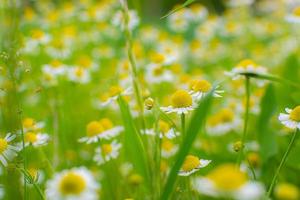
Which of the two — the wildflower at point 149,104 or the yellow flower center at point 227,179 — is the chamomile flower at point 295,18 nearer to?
the wildflower at point 149,104

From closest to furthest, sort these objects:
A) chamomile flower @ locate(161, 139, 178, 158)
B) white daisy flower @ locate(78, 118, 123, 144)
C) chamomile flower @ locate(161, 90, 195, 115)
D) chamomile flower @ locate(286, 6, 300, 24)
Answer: chamomile flower @ locate(161, 90, 195, 115) → white daisy flower @ locate(78, 118, 123, 144) → chamomile flower @ locate(161, 139, 178, 158) → chamomile flower @ locate(286, 6, 300, 24)

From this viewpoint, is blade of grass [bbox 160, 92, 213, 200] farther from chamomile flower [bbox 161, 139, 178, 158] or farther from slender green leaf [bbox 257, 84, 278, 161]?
chamomile flower [bbox 161, 139, 178, 158]

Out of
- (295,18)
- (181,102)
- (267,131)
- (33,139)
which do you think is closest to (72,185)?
(181,102)

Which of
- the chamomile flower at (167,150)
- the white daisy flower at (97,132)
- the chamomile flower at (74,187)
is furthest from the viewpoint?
the chamomile flower at (167,150)

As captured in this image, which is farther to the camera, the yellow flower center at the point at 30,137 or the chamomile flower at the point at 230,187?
the yellow flower center at the point at 30,137

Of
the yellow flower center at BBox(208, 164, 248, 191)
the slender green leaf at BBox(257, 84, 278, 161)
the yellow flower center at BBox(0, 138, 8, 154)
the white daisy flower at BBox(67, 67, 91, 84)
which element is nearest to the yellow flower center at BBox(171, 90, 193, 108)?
the slender green leaf at BBox(257, 84, 278, 161)

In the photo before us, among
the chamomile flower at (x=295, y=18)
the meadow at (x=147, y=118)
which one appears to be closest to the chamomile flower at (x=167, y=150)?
the meadow at (x=147, y=118)

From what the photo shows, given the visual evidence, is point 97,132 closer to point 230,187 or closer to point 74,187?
point 74,187
